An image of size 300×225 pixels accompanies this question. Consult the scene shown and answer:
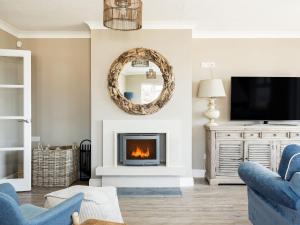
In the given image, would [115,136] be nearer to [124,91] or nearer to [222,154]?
[124,91]

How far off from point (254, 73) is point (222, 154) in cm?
159

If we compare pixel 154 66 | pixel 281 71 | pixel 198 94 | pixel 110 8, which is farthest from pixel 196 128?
pixel 110 8

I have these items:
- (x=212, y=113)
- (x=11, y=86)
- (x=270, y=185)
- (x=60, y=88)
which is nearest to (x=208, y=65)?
(x=212, y=113)

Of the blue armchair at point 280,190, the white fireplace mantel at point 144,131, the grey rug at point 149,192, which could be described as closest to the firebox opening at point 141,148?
the white fireplace mantel at point 144,131

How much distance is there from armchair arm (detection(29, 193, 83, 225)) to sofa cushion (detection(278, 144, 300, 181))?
149 cm

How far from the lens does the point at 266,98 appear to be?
5.39 meters

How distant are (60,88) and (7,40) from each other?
1.14m

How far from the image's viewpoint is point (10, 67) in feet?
16.0

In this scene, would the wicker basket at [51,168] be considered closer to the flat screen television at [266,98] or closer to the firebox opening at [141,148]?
the firebox opening at [141,148]

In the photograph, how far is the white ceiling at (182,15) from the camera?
407 centimetres

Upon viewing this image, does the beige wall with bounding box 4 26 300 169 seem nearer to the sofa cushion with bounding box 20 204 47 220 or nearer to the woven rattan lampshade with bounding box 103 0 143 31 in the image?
the woven rattan lampshade with bounding box 103 0 143 31

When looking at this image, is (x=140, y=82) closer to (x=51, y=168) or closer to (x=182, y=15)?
(x=182, y=15)

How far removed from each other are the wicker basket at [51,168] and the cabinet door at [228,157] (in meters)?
2.38

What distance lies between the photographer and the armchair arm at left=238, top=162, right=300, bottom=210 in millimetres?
2225
